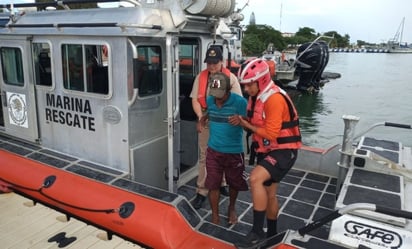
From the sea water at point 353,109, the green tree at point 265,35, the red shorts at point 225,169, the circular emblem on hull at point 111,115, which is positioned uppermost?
the green tree at point 265,35

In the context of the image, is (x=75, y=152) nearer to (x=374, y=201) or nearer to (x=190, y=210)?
(x=190, y=210)

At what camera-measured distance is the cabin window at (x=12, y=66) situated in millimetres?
4129

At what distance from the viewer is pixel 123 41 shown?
10.4 feet

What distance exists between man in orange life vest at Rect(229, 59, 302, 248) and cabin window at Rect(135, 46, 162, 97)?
1.18 metres

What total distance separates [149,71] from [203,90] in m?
0.57

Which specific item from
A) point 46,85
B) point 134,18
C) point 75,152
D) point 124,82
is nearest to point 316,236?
point 124,82

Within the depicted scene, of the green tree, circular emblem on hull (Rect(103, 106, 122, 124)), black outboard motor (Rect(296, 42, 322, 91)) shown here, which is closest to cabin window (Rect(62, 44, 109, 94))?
circular emblem on hull (Rect(103, 106, 122, 124))

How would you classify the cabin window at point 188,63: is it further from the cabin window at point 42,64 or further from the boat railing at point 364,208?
the boat railing at point 364,208

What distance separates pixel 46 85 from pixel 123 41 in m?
1.33

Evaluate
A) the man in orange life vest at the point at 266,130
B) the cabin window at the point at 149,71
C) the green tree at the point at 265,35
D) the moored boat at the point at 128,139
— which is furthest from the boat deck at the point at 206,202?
the green tree at the point at 265,35

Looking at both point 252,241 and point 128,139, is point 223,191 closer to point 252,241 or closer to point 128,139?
point 128,139

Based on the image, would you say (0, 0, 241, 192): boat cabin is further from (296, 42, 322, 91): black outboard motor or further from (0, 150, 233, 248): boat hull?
Answer: (296, 42, 322, 91): black outboard motor

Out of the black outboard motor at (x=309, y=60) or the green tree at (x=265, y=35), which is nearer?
the black outboard motor at (x=309, y=60)

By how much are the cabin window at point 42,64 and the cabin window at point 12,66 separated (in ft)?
0.88
